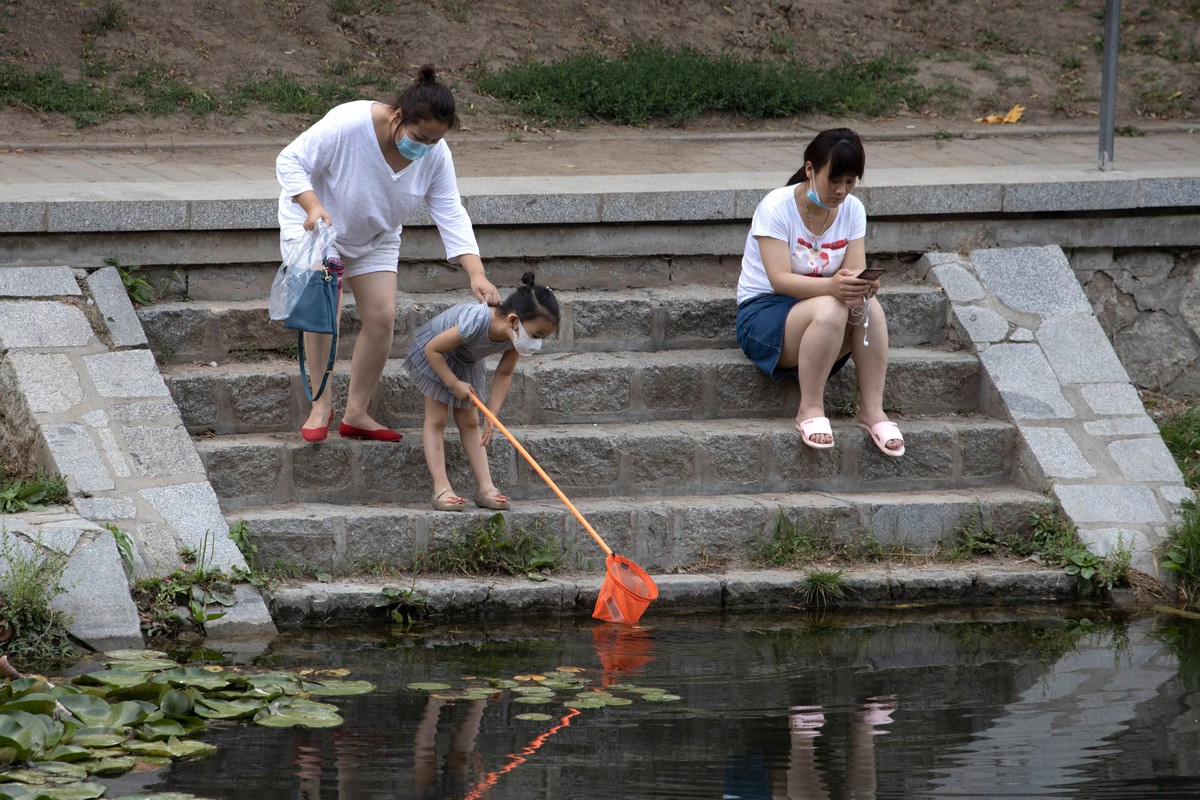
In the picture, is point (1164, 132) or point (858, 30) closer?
point (1164, 132)

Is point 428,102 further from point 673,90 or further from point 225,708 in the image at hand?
point 673,90

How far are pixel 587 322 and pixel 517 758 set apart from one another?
2.69 meters

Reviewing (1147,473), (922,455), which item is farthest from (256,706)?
(1147,473)

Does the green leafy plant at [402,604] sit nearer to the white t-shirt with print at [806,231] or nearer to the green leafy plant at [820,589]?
the green leafy plant at [820,589]

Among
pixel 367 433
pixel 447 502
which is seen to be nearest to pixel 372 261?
pixel 367 433

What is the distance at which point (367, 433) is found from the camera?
17.2ft

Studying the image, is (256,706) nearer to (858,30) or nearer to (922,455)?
(922,455)

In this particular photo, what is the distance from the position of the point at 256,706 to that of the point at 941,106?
22.2 feet

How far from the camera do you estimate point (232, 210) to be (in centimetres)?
572

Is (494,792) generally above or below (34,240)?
below

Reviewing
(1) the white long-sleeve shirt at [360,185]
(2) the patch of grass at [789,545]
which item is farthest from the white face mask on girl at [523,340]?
(2) the patch of grass at [789,545]

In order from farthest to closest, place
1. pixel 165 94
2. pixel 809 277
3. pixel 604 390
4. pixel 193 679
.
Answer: pixel 165 94 < pixel 604 390 < pixel 809 277 < pixel 193 679

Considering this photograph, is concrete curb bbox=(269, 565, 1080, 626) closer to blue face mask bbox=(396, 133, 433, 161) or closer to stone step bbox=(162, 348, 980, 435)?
stone step bbox=(162, 348, 980, 435)

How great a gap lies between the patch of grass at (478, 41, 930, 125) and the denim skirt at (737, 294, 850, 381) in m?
3.22
